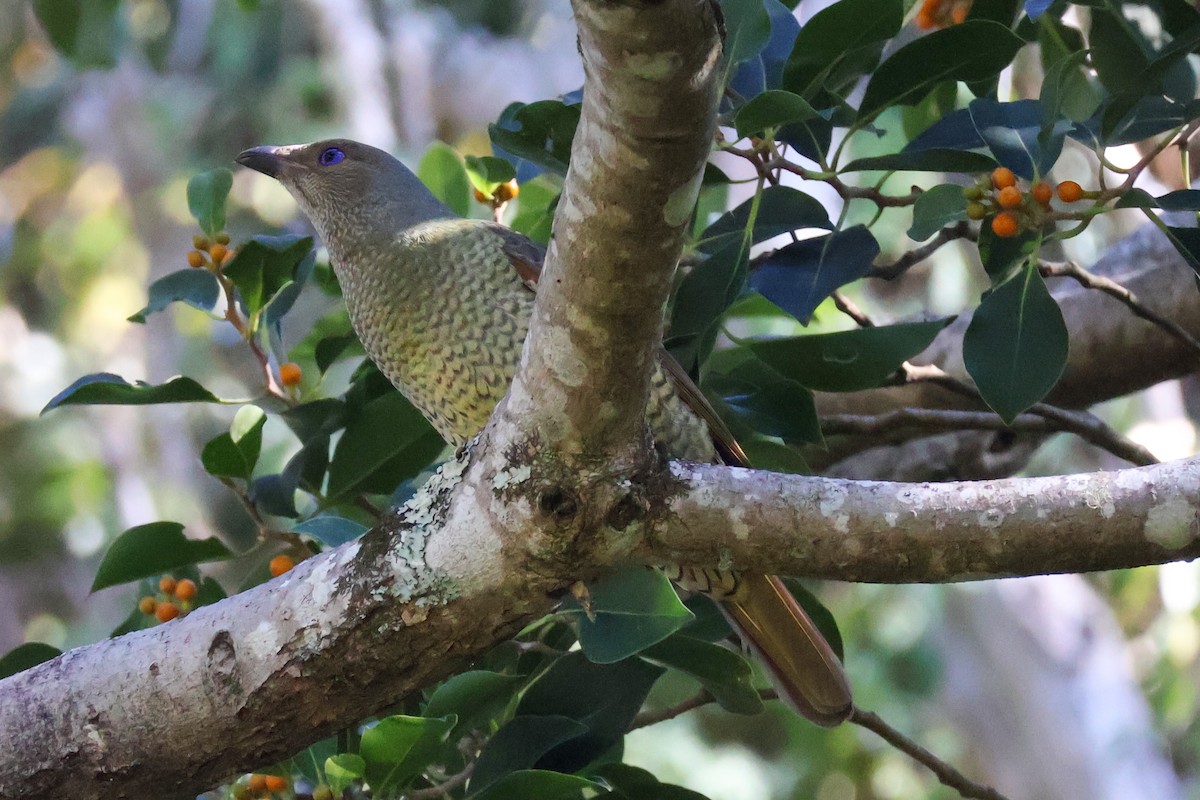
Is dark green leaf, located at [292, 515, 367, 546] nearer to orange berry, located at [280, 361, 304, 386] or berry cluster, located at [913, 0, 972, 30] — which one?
orange berry, located at [280, 361, 304, 386]

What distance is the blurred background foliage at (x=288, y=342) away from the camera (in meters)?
6.74

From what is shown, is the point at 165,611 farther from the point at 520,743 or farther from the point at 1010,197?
the point at 1010,197

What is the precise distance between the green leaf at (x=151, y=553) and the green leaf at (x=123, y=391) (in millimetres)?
224

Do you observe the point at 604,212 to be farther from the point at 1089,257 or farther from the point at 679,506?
the point at 1089,257

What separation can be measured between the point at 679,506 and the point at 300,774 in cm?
87

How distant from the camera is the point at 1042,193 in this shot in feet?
6.24

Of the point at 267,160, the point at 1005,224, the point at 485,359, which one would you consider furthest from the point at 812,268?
the point at 267,160

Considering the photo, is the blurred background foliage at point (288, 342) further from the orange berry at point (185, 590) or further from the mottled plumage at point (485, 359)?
the orange berry at point (185, 590)

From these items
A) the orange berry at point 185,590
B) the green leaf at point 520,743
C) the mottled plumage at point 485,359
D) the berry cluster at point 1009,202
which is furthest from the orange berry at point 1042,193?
the orange berry at point 185,590

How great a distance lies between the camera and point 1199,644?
732 centimetres

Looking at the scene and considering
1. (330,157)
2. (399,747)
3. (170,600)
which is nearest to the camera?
(399,747)

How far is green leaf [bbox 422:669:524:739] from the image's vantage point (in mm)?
1949

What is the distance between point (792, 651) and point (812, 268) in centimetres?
77

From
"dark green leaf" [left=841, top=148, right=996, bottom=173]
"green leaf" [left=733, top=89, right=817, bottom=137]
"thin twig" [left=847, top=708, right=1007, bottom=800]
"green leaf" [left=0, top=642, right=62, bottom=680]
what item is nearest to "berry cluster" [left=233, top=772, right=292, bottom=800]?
"green leaf" [left=0, top=642, right=62, bottom=680]
